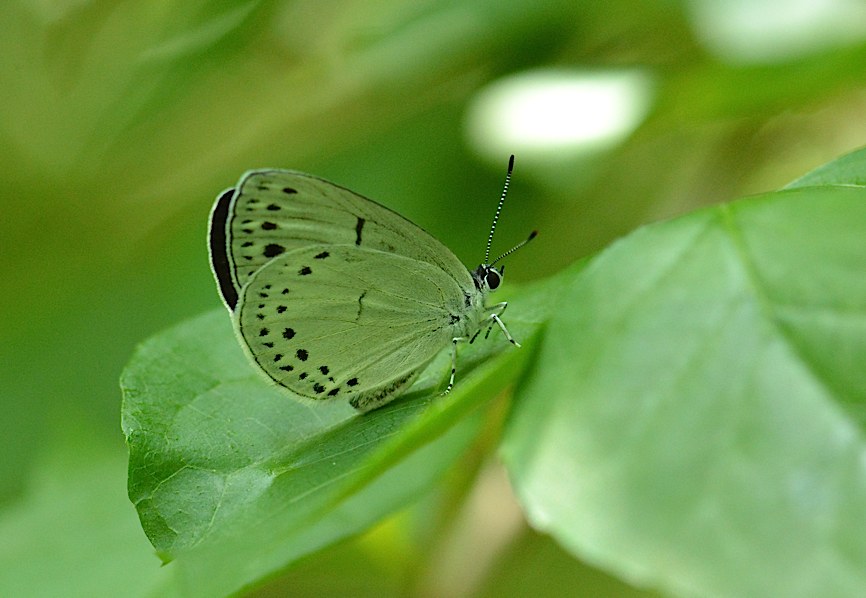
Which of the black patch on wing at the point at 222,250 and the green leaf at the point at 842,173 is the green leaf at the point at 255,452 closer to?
the black patch on wing at the point at 222,250

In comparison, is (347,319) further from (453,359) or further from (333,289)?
(453,359)

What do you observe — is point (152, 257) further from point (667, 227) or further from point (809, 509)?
point (809, 509)

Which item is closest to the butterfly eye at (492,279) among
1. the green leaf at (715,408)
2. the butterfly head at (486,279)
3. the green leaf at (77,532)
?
the butterfly head at (486,279)

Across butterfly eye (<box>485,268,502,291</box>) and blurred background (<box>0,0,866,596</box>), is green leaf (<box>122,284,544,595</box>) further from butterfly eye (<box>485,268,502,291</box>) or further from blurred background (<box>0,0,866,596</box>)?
blurred background (<box>0,0,866,596</box>)

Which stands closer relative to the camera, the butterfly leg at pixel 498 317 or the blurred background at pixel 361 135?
the butterfly leg at pixel 498 317

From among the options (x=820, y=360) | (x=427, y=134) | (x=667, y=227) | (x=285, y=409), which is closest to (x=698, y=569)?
(x=820, y=360)

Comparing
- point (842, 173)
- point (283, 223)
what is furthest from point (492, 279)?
point (842, 173)

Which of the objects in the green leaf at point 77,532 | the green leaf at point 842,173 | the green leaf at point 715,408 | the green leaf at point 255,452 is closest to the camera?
the green leaf at point 715,408
